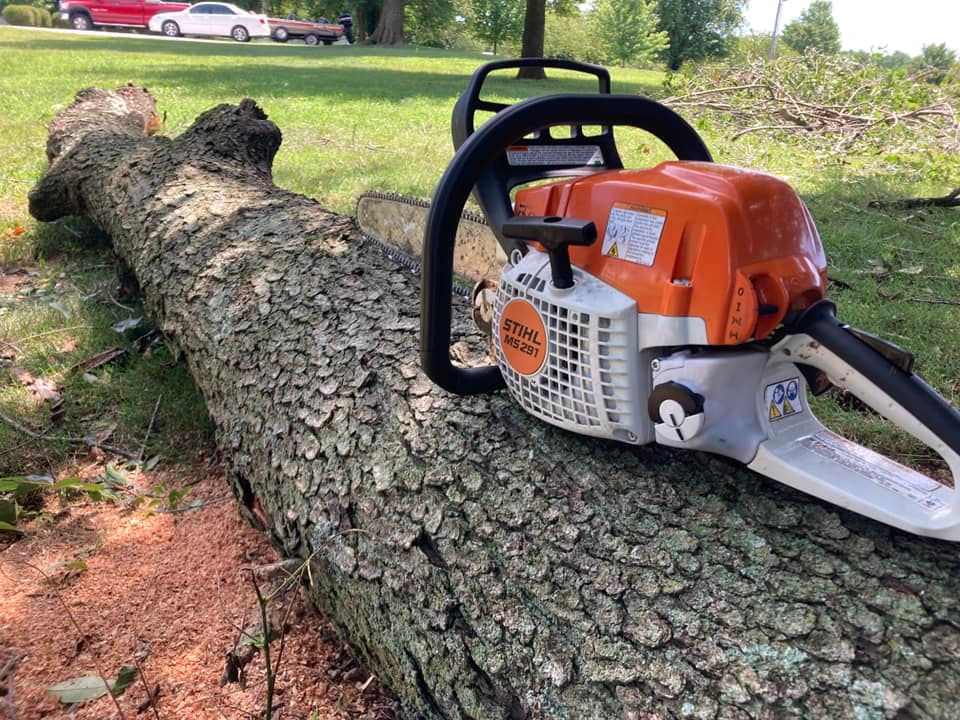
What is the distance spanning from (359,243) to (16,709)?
59.7 inches

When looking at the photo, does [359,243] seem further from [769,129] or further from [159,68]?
[159,68]

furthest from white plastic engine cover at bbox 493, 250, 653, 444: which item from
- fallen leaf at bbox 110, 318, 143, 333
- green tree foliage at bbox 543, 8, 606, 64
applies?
green tree foliage at bbox 543, 8, 606, 64

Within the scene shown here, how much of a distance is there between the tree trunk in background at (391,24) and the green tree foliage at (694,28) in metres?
14.0

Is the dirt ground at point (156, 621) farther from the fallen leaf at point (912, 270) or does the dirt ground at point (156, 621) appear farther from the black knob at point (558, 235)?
the fallen leaf at point (912, 270)

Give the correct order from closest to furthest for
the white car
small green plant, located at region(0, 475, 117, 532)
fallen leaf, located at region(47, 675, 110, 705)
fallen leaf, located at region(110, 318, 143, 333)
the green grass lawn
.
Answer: fallen leaf, located at region(47, 675, 110, 705) → small green plant, located at region(0, 475, 117, 532) → the green grass lawn → fallen leaf, located at region(110, 318, 143, 333) → the white car

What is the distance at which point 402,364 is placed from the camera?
167 centimetres

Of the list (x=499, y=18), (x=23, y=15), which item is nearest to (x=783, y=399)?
(x=23, y=15)

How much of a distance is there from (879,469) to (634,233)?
57 cm

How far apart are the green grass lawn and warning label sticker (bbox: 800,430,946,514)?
1.13m

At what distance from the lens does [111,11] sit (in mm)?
26609

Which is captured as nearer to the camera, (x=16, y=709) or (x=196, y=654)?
(x=16, y=709)

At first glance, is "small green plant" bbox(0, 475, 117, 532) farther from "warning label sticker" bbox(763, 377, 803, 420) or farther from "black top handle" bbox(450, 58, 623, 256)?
"warning label sticker" bbox(763, 377, 803, 420)

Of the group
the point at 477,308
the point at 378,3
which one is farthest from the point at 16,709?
the point at 378,3

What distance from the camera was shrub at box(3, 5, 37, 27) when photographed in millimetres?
27672
